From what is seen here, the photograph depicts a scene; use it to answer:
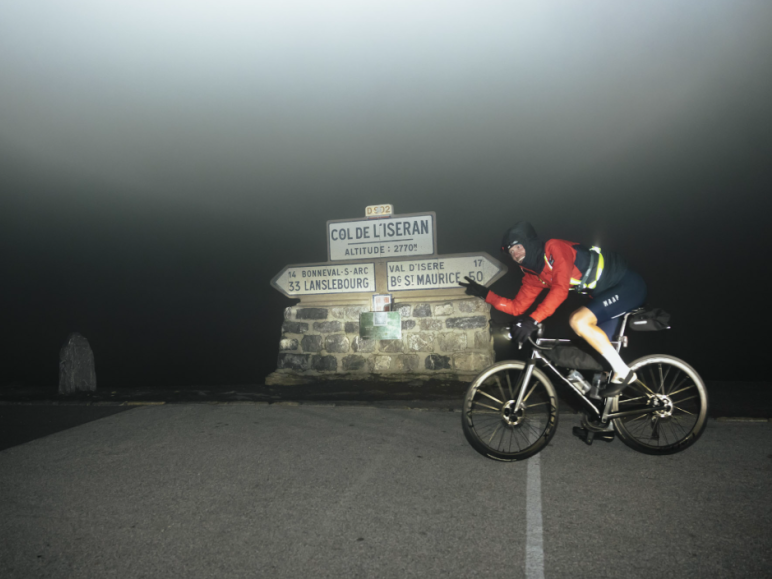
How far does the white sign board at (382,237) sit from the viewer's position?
29.0 ft

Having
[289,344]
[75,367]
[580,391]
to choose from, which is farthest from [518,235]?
[75,367]

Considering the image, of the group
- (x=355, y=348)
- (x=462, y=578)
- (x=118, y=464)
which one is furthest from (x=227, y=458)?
(x=355, y=348)

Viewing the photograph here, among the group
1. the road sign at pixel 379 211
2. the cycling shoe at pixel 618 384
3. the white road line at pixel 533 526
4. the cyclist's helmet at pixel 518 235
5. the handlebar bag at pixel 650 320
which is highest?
the road sign at pixel 379 211

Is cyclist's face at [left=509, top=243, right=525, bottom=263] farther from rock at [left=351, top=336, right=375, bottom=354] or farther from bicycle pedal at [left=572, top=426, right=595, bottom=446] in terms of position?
rock at [left=351, top=336, right=375, bottom=354]

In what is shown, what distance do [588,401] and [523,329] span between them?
883mm

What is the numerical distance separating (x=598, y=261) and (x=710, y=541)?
2233 mm

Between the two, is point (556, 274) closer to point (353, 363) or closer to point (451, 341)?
point (451, 341)

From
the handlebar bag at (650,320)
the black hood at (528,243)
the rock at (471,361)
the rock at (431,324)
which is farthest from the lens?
the rock at (431,324)

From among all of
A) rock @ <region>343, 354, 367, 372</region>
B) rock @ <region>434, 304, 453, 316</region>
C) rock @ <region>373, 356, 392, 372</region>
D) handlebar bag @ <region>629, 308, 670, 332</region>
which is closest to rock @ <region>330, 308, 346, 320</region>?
rock @ <region>343, 354, 367, 372</region>

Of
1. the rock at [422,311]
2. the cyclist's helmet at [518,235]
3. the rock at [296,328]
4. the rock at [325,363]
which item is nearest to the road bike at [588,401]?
the cyclist's helmet at [518,235]

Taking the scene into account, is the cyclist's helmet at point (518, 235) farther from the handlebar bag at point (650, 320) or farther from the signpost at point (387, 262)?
the signpost at point (387, 262)

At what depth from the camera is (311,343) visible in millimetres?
9172

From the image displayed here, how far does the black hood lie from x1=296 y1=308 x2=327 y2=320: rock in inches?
216

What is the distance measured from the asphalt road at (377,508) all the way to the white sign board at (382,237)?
4.54 meters
